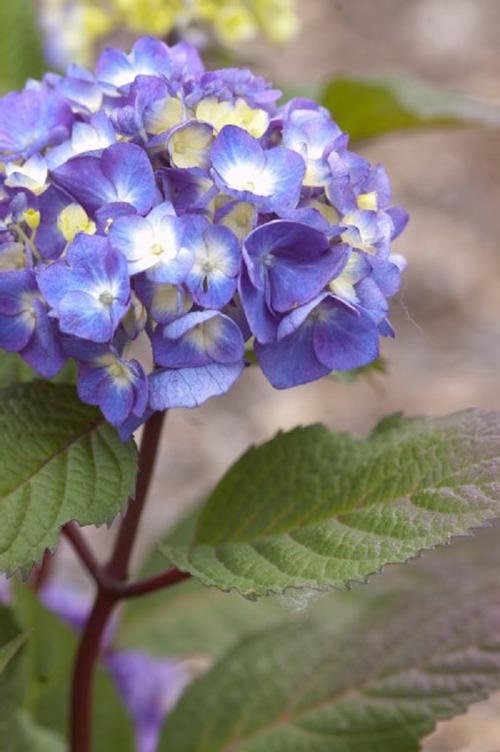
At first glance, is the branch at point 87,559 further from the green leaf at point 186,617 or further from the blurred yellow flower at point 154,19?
the blurred yellow flower at point 154,19

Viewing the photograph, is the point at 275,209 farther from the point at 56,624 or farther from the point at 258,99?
the point at 56,624

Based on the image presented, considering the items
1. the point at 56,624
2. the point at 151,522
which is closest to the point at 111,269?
the point at 56,624

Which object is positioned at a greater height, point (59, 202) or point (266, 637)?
point (59, 202)

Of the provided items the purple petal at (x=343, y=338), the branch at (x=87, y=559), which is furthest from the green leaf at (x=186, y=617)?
the purple petal at (x=343, y=338)

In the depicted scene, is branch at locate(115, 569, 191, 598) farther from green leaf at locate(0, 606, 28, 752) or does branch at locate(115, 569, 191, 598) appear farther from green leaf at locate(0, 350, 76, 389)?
green leaf at locate(0, 350, 76, 389)

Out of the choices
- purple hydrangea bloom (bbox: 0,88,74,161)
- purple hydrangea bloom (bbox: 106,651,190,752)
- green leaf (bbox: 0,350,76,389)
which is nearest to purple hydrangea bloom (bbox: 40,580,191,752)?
purple hydrangea bloom (bbox: 106,651,190,752)
